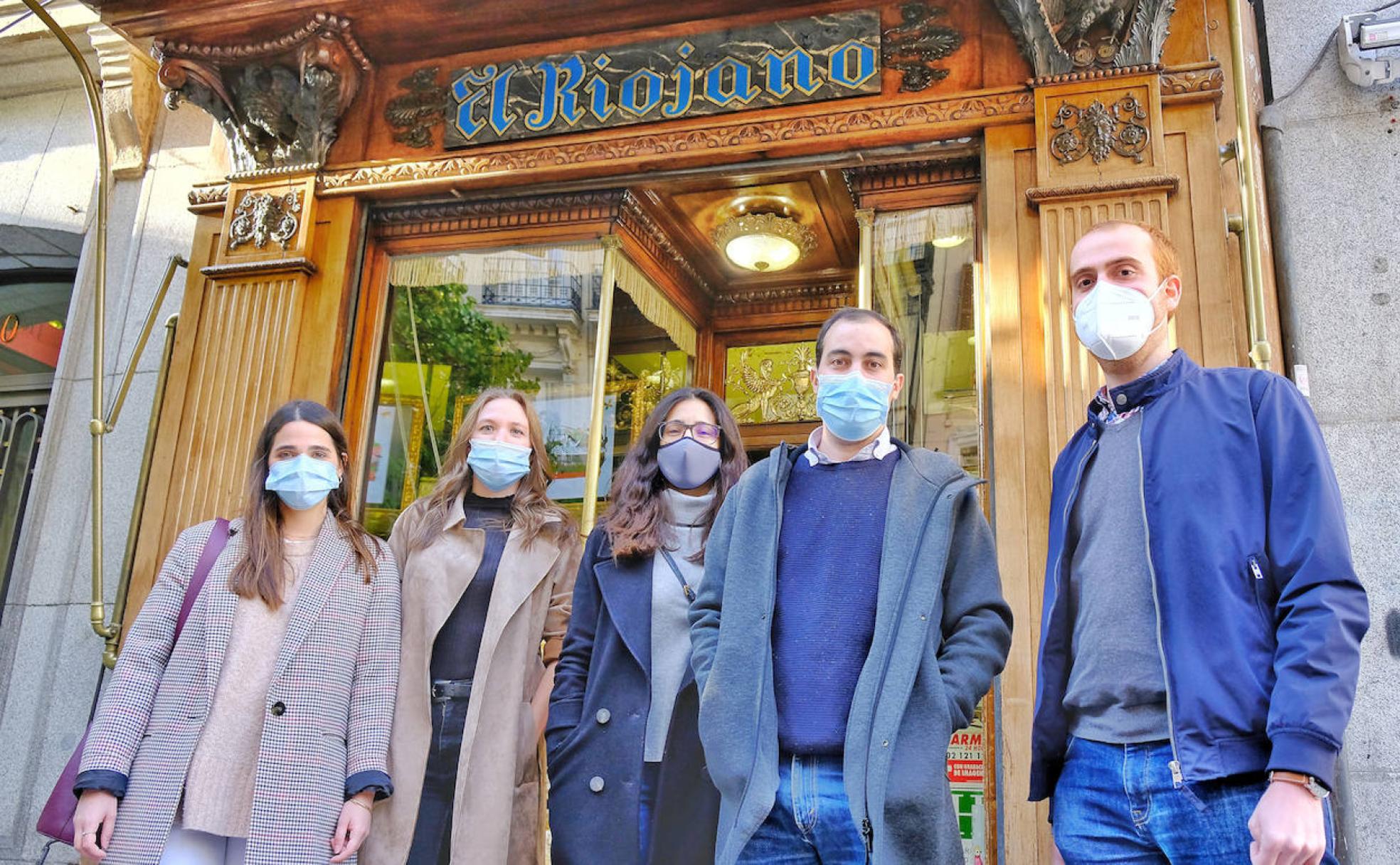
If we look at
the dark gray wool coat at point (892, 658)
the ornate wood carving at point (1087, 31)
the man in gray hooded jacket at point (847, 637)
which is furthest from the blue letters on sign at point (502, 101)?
the dark gray wool coat at point (892, 658)

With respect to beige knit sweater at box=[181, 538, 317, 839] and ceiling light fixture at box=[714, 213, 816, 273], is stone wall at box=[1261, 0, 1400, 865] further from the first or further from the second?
beige knit sweater at box=[181, 538, 317, 839]

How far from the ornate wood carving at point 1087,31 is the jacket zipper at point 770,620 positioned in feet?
10.4

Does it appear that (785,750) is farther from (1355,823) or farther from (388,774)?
(1355,823)

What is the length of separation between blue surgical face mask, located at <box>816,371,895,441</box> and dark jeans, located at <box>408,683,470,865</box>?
162cm

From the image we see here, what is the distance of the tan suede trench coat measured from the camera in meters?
3.52

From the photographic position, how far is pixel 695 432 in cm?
367

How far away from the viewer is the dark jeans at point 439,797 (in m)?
3.54

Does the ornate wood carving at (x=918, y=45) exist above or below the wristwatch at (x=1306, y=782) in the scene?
above

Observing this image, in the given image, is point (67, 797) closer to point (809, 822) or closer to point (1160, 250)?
point (809, 822)

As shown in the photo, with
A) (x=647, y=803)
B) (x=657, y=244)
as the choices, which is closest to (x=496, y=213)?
(x=657, y=244)

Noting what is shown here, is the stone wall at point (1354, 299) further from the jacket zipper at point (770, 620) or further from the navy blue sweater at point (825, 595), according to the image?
the jacket zipper at point (770, 620)

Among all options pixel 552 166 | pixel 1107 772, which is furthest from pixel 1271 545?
pixel 552 166

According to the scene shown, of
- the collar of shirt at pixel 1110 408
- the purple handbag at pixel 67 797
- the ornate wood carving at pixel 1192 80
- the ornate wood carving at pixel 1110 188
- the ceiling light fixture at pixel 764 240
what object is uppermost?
the ceiling light fixture at pixel 764 240

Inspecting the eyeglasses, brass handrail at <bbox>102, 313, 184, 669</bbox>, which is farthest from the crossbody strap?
brass handrail at <bbox>102, 313, 184, 669</bbox>
